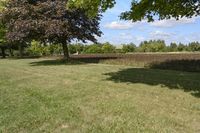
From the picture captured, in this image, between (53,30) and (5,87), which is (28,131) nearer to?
(5,87)

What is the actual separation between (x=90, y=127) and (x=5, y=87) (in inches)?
290

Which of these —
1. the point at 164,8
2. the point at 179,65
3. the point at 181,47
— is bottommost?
the point at 181,47

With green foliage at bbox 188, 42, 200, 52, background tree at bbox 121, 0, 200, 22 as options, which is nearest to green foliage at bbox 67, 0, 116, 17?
background tree at bbox 121, 0, 200, 22

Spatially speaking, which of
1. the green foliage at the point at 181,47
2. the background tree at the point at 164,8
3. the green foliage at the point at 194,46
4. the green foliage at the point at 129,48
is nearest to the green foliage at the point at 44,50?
the green foliage at the point at 129,48

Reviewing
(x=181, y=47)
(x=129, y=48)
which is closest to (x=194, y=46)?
(x=181, y=47)

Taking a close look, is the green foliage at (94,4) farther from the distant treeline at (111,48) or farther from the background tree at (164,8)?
the distant treeline at (111,48)

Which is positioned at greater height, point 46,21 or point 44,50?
point 46,21

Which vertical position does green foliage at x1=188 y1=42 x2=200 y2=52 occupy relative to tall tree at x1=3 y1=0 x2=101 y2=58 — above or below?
below

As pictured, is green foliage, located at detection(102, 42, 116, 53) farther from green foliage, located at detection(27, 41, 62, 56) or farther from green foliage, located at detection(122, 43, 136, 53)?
green foliage, located at detection(27, 41, 62, 56)

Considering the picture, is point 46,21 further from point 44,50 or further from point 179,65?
point 44,50

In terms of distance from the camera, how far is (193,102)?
10359 mm

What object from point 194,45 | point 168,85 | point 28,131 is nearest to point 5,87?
point 168,85

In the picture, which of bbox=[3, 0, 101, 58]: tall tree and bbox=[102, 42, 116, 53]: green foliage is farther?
bbox=[102, 42, 116, 53]: green foliage

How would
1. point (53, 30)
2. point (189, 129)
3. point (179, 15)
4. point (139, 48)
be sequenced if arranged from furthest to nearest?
1. point (139, 48)
2. point (53, 30)
3. point (179, 15)
4. point (189, 129)
